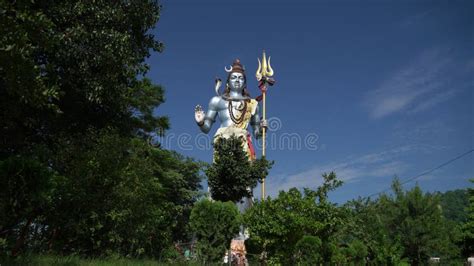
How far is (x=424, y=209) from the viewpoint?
17.3 metres

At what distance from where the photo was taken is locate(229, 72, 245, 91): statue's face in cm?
1981

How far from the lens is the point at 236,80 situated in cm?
1984

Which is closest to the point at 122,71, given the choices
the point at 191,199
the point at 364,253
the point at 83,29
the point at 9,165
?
the point at 83,29

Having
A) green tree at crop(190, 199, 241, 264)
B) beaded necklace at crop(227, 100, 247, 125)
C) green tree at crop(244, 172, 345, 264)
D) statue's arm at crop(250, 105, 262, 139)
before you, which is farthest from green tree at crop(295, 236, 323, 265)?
statue's arm at crop(250, 105, 262, 139)

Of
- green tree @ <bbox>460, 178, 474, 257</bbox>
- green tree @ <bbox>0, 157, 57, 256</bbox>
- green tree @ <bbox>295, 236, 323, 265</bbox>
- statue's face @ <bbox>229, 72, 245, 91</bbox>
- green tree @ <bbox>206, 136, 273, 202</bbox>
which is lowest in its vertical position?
green tree @ <bbox>295, 236, 323, 265</bbox>

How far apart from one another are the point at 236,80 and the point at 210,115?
2.04 metres

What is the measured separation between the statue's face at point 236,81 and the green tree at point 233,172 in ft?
18.5

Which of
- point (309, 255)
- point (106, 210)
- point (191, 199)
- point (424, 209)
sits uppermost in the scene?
point (191, 199)

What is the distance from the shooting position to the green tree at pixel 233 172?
13969 mm

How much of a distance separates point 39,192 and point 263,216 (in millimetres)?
6127

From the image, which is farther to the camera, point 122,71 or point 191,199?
point 191,199

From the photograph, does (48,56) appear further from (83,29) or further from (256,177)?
(256,177)

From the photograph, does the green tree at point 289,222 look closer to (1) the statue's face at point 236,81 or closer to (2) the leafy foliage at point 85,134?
(2) the leafy foliage at point 85,134

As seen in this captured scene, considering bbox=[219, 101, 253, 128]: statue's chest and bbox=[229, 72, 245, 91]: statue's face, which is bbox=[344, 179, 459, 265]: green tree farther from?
bbox=[229, 72, 245, 91]: statue's face
